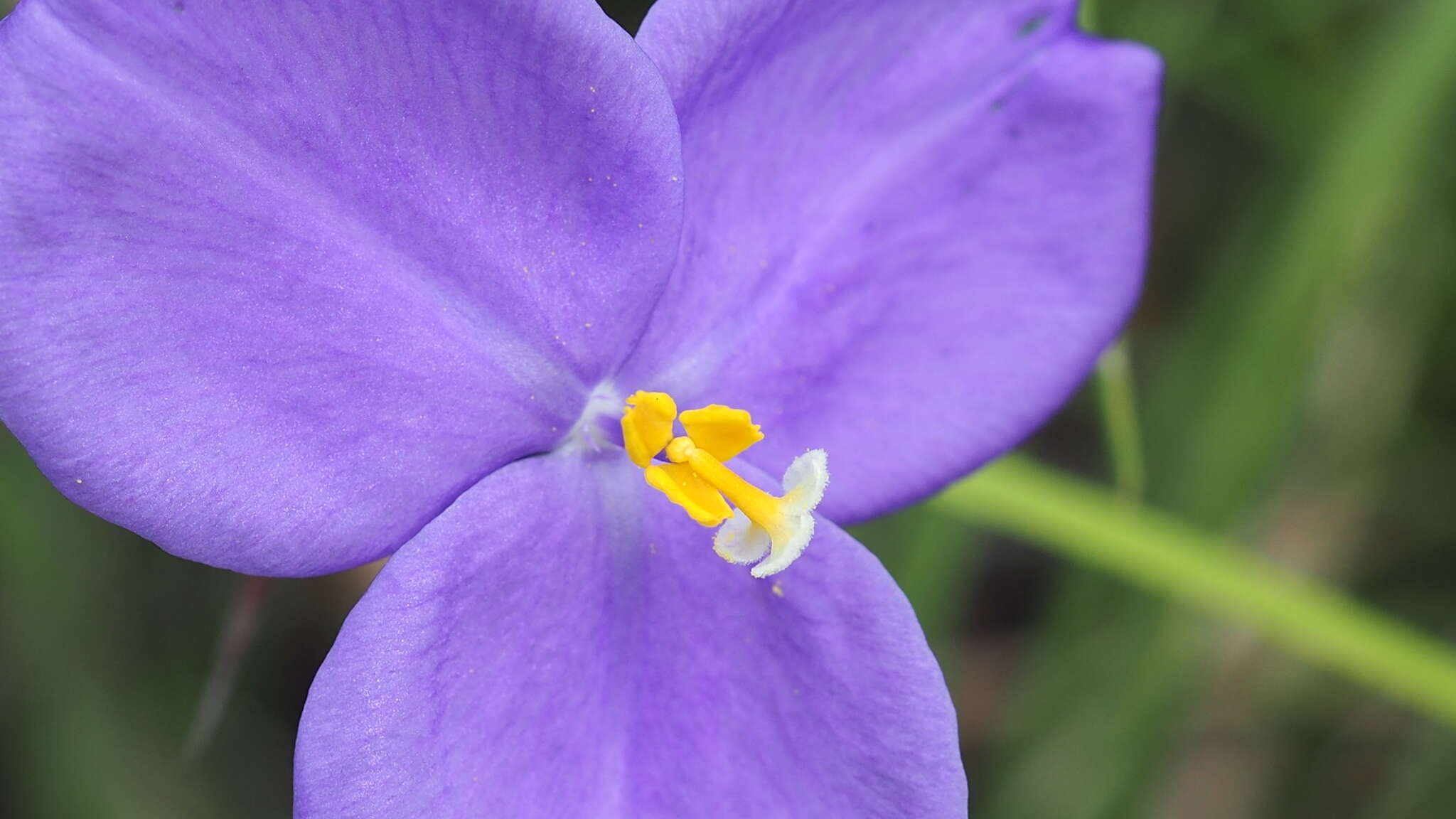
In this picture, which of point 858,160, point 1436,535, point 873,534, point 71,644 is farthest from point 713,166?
point 1436,535

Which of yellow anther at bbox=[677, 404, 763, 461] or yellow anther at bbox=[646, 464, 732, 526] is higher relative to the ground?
yellow anther at bbox=[677, 404, 763, 461]

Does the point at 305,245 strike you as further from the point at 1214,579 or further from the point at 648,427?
the point at 1214,579

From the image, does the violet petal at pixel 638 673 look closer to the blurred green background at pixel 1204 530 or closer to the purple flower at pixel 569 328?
the purple flower at pixel 569 328

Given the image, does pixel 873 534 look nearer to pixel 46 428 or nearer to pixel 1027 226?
pixel 1027 226

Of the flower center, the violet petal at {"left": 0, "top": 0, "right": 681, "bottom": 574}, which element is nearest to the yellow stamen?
the flower center

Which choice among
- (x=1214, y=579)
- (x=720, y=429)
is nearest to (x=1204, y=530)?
(x=1214, y=579)

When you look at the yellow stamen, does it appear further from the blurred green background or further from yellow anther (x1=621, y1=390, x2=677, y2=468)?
the blurred green background
